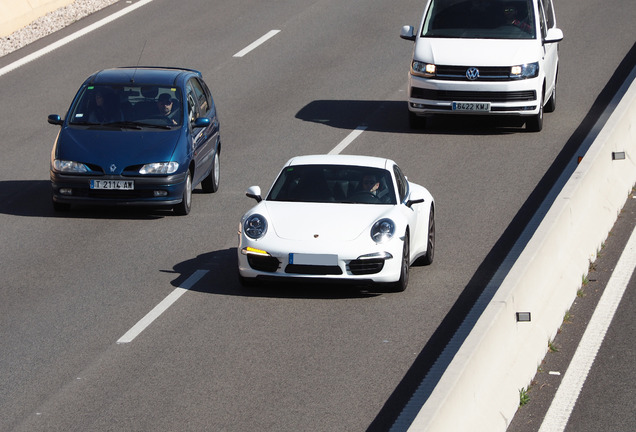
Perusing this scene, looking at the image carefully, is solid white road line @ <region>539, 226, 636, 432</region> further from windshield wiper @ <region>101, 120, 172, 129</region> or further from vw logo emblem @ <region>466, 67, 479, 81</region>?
vw logo emblem @ <region>466, 67, 479, 81</region>

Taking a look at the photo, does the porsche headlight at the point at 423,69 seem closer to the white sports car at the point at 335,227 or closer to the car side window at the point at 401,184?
the car side window at the point at 401,184

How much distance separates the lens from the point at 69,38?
1091 inches

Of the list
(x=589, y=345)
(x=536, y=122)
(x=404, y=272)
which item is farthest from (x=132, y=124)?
(x=589, y=345)

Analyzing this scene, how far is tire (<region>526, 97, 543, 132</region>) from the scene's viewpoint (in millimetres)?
20953

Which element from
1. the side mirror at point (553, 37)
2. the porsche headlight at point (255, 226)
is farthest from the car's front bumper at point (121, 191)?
the side mirror at point (553, 37)

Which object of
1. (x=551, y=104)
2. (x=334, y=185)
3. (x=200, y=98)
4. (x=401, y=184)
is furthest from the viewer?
(x=551, y=104)

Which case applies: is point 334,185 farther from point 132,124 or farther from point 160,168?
point 132,124

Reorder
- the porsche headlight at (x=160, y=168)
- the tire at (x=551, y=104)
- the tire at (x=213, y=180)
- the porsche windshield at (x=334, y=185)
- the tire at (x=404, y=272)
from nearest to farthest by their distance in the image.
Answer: the tire at (x=404, y=272) → the porsche windshield at (x=334, y=185) → the porsche headlight at (x=160, y=168) → the tire at (x=213, y=180) → the tire at (x=551, y=104)

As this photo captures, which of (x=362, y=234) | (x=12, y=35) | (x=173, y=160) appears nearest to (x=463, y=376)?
(x=362, y=234)

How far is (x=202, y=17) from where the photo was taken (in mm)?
29734

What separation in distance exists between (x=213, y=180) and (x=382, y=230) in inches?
222

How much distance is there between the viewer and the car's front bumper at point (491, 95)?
20.7m

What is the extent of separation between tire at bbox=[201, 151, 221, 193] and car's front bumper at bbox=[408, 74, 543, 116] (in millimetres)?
4498

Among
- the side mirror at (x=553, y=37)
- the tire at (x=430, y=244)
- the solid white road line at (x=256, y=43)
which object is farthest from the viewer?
the solid white road line at (x=256, y=43)
